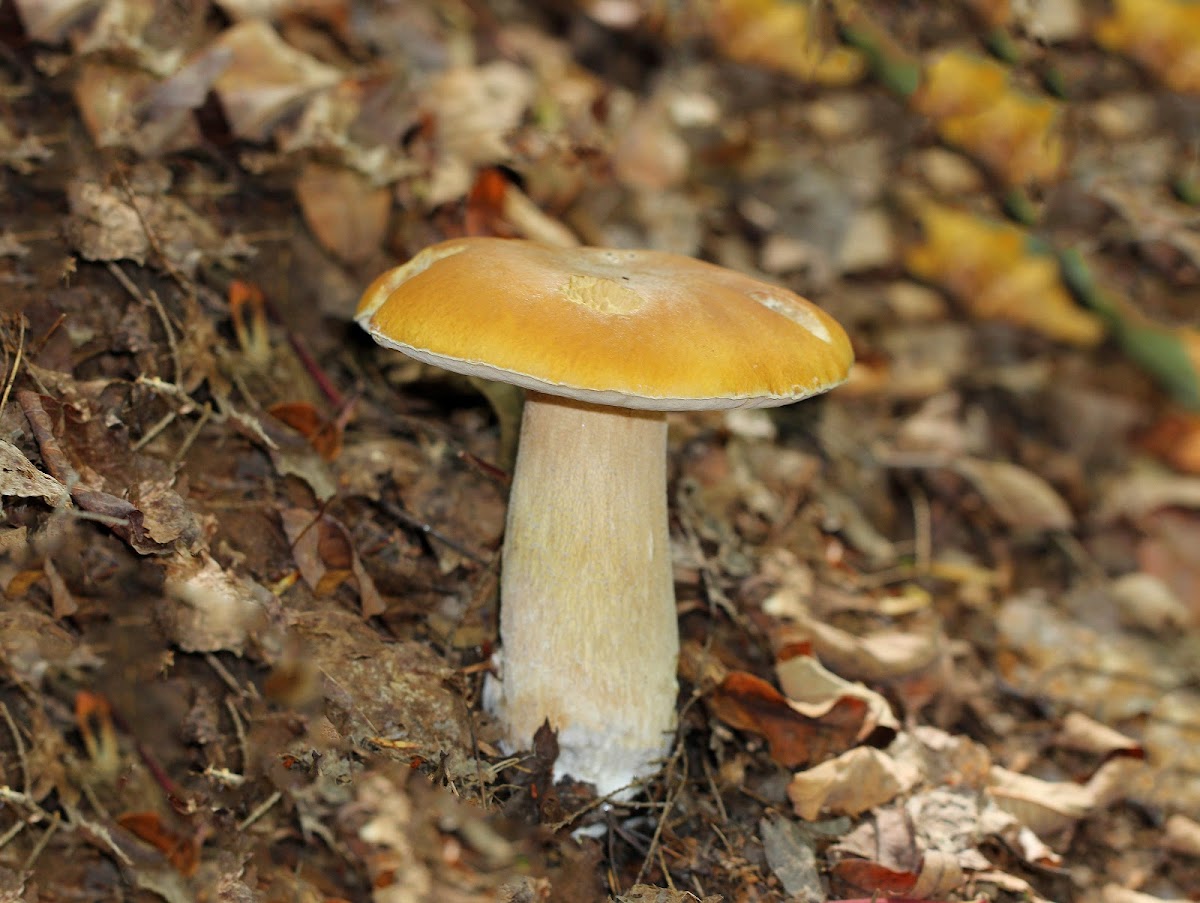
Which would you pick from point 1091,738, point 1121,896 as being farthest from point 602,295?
point 1091,738

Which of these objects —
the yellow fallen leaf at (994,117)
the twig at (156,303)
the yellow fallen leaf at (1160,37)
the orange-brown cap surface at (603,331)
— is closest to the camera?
the orange-brown cap surface at (603,331)

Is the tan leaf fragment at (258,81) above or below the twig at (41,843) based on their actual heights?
above

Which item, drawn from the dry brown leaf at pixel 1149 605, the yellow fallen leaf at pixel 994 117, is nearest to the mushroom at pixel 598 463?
the dry brown leaf at pixel 1149 605

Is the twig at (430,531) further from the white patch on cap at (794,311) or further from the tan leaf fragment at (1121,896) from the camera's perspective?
the tan leaf fragment at (1121,896)

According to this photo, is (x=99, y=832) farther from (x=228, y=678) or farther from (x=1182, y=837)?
(x=1182, y=837)

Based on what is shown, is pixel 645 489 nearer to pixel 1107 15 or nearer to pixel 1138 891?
pixel 1138 891

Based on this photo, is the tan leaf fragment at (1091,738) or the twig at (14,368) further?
the tan leaf fragment at (1091,738)
